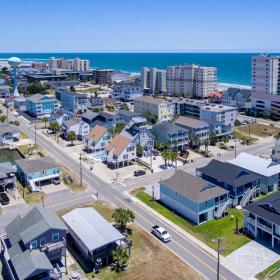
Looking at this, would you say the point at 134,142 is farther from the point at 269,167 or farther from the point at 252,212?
the point at 252,212

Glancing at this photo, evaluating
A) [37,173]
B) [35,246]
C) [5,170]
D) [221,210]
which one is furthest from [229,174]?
[5,170]

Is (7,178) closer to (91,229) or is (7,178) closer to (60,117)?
(91,229)

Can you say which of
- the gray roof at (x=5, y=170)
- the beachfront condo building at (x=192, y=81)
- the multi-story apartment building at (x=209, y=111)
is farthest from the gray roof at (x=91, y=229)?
the beachfront condo building at (x=192, y=81)

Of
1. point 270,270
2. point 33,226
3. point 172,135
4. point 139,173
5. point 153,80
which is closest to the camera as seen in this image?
point 270,270

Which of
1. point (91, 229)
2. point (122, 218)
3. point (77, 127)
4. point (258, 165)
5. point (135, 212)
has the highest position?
point (77, 127)

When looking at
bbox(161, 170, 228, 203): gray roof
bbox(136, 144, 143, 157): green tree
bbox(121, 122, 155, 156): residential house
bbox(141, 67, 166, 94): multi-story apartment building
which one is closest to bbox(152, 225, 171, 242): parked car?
bbox(161, 170, 228, 203): gray roof

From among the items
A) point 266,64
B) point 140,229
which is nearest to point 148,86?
point 266,64

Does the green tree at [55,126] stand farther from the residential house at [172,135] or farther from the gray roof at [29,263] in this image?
the gray roof at [29,263]
